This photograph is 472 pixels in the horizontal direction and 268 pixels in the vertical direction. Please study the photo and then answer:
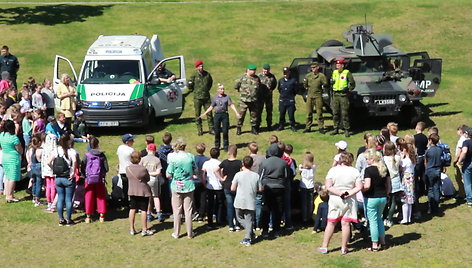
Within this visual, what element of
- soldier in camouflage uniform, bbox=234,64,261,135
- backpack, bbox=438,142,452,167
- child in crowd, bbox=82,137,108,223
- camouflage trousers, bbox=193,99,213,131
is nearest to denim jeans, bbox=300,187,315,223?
backpack, bbox=438,142,452,167

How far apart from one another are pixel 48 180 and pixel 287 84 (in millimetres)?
7494

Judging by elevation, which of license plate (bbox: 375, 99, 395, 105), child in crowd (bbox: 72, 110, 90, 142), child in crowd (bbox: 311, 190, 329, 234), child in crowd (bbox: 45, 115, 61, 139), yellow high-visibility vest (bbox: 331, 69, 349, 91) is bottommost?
child in crowd (bbox: 311, 190, 329, 234)

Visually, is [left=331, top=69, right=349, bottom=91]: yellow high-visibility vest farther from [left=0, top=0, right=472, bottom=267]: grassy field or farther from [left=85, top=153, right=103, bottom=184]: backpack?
[left=85, top=153, right=103, bottom=184]: backpack

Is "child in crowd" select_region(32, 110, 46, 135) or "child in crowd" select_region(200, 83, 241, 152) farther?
"child in crowd" select_region(200, 83, 241, 152)

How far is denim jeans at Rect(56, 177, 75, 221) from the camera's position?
46.9 ft

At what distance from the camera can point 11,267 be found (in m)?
12.8

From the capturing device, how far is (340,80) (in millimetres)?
19844

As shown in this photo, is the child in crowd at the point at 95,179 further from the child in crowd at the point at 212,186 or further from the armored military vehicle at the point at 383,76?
the armored military vehicle at the point at 383,76

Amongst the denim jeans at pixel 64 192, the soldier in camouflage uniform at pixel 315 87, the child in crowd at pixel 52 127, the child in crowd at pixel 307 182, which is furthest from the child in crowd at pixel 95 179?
the soldier in camouflage uniform at pixel 315 87

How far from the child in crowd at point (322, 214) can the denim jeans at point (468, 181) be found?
117 inches

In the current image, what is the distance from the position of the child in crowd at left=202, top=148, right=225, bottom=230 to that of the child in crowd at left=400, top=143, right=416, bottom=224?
323 centimetres

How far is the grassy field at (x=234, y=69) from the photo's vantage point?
1305 cm

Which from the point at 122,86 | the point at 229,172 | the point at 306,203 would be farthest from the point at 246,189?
the point at 122,86

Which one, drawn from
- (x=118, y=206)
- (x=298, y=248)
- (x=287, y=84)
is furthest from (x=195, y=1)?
(x=298, y=248)
